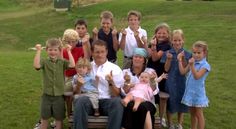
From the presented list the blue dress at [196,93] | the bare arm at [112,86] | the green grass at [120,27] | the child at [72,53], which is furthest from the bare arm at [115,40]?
the green grass at [120,27]

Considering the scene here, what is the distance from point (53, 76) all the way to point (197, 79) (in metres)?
2.03

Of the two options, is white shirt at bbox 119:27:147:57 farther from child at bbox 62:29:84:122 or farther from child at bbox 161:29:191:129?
child at bbox 62:29:84:122

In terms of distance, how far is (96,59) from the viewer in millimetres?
6148

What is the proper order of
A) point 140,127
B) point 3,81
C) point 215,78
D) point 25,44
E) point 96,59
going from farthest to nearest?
point 25,44
point 215,78
point 3,81
point 96,59
point 140,127

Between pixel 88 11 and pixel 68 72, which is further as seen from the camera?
pixel 88 11

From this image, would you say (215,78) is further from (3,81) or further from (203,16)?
(203,16)

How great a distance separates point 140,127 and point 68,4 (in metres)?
29.8

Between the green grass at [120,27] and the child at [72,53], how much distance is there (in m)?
1.03

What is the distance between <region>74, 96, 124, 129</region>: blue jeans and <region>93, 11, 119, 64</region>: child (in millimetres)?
1336

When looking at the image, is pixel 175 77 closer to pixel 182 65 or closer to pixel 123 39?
pixel 182 65

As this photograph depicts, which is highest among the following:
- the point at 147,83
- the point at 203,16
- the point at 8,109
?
the point at 203,16

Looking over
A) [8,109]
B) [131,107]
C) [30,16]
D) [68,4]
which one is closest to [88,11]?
[68,4]

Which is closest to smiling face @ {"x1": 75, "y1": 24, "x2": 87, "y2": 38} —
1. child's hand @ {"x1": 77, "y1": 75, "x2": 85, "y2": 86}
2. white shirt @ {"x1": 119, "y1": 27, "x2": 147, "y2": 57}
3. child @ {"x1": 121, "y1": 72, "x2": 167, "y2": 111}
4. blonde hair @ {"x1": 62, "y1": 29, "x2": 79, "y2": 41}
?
blonde hair @ {"x1": 62, "y1": 29, "x2": 79, "y2": 41}

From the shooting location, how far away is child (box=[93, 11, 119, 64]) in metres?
6.80
